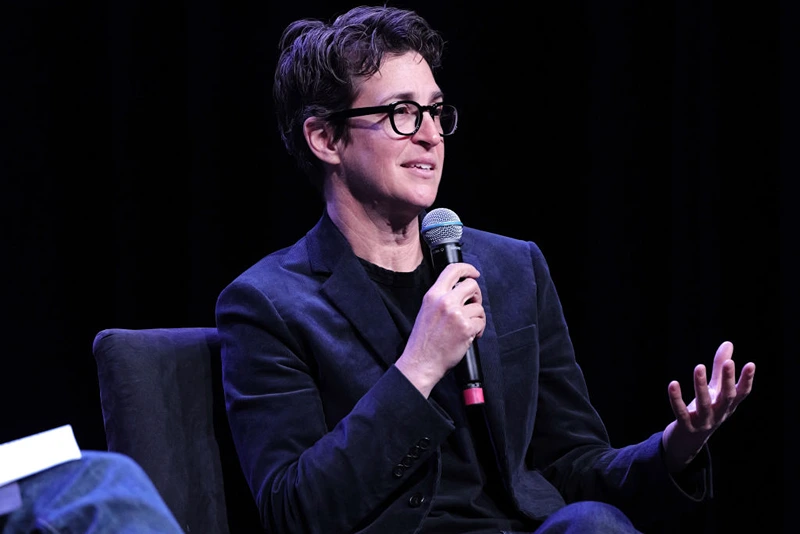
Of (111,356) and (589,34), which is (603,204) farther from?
(111,356)

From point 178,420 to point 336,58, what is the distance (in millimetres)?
757

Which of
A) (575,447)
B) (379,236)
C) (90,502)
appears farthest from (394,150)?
(90,502)

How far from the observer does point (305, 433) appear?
159 centimetres

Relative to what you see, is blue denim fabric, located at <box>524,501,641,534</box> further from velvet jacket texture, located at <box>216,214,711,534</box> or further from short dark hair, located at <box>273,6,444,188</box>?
short dark hair, located at <box>273,6,444,188</box>

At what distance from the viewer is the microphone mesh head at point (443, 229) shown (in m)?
1.64

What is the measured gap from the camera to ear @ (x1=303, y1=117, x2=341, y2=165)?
6.14ft

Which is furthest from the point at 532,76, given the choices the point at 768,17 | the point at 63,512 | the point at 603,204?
the point at 63,512

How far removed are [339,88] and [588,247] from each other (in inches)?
37.8

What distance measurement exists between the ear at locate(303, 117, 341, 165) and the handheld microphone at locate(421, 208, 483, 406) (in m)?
0.30

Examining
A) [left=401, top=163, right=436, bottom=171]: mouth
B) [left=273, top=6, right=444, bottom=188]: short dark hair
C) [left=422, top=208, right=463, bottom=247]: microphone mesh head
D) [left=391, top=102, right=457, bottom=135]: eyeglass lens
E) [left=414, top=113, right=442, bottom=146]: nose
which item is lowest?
[left=422, top=208, right=463, bottom=247]: microphone mesh head

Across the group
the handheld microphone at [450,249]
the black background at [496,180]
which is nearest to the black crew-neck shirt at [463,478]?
the handheld microphone at [450,249]

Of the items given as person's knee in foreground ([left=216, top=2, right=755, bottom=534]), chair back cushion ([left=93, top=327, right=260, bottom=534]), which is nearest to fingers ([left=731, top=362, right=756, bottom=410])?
person's knee in foreground ([left=216, top=2, right=755, bottom=534])

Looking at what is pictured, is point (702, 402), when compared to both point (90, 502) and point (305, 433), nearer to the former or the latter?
point (305, 433)

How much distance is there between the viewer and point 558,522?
148 centimetres
